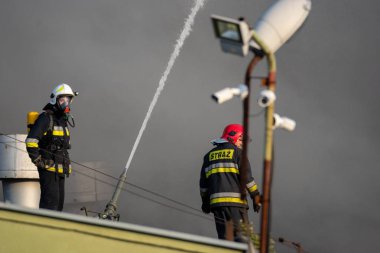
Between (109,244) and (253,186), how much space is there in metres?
4.02

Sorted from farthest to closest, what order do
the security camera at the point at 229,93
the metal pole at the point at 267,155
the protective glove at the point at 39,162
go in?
1. the protective glove at the point at 39,162
2. the metal pole at the point at 267,155
3. the security camera at the point at 229,93

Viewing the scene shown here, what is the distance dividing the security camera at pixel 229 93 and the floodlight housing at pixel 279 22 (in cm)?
66

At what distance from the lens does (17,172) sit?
18.6 m

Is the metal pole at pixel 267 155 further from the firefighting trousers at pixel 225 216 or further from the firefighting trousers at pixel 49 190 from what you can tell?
the firefighting trousers at pixel 49 190

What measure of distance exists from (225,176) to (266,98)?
16.6 ft

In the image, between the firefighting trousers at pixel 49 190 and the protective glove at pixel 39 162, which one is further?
the firefighting trousers at pixel 49 190

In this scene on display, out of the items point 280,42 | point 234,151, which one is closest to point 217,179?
point 234,151

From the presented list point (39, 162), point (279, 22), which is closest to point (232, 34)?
point (279, 22)

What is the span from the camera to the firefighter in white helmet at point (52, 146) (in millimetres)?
16594

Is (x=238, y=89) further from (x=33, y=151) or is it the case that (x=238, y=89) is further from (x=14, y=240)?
(x=33, y=151)

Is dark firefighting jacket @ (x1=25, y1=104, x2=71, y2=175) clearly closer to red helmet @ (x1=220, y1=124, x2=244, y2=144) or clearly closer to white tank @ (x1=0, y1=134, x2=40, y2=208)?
white tank @ (x1=0, y1=134, x2=40, y2=208)

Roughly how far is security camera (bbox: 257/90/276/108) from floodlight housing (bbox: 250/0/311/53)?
1.86 feet

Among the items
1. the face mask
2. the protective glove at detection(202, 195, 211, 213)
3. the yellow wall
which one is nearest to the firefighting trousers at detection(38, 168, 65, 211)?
the face mask

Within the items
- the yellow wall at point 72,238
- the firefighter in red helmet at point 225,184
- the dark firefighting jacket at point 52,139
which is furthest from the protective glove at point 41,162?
the yellow wall at point 72,238
